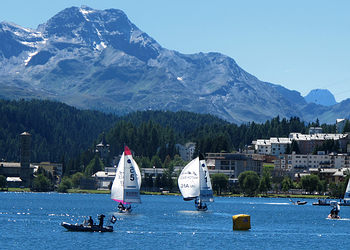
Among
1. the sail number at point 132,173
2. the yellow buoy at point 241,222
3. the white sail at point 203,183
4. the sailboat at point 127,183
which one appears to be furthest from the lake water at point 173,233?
the white sail at point 203,183

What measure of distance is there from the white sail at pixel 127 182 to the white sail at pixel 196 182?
65.7 ft

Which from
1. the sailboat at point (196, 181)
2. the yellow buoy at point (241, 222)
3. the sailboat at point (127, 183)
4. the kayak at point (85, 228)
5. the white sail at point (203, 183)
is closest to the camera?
the kayak at point (85, 228)

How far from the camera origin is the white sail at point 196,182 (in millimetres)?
153500

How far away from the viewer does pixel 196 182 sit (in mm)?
153500

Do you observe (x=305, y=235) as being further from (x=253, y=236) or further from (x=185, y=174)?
(x=185, y=174)

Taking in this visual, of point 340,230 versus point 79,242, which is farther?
point 340,230

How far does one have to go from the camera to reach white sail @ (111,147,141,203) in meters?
133

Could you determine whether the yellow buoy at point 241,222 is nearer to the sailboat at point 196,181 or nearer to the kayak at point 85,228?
the kayak at point 85,228

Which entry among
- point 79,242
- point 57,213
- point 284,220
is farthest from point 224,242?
Answer: point 57,213

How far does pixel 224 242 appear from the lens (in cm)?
9894

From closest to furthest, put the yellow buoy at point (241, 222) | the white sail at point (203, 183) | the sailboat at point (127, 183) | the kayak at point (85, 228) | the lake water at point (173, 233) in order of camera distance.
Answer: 1. the lake water at point (173, 233)
2. the kayak at point (85, 228)
3. the yellow buoy at point (241, 222)
4. the sailboat at point (127, 183)
5. the white sail at point (203, 183)

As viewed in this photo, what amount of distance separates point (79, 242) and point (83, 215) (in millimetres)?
48882

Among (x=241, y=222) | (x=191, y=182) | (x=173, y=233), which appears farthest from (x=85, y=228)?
(x=191, y=182)

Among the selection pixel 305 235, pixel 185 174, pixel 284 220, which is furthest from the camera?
pixel 185 174
